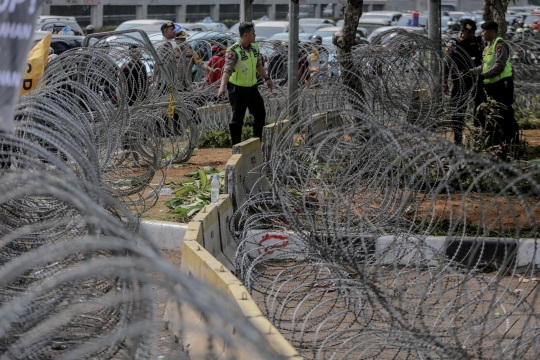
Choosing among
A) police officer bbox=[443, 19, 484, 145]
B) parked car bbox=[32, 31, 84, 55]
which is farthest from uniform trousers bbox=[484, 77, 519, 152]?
parked car bbox=[32, 31, 84, 55]

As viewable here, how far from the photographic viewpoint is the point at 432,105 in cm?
Result: 1049

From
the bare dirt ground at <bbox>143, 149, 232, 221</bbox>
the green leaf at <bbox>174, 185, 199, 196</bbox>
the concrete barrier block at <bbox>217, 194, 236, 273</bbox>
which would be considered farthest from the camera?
the green leaf at <bbox>174, 185, 199, 196</bbox>

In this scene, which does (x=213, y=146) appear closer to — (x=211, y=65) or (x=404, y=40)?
(x=211, y=65)

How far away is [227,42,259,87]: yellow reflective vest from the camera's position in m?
11.4

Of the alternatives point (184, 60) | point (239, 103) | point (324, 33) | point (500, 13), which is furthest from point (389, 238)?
point (324, 33)

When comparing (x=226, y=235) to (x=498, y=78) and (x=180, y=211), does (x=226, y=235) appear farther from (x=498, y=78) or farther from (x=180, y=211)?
(x=498, y=78)

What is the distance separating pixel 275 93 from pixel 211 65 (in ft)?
5.21

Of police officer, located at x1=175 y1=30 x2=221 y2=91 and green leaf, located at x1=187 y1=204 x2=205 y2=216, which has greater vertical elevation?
police officer, located at x1=175 y1=30 x2=221 y2=91

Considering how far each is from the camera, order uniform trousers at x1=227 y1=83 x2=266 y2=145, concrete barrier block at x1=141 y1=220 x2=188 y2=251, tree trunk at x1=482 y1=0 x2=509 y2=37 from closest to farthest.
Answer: concrete barrier block at x1=141 y1=220 x2=188 y2=251, uniform trousers at x1=227 y1=83 x2=266 y2=145, tree trunk at x1=482 y1=0 x2=509 y2=37

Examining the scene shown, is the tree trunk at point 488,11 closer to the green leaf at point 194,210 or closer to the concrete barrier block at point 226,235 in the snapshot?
the green leaf at point 194,210

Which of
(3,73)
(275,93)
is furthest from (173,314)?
(275,93)

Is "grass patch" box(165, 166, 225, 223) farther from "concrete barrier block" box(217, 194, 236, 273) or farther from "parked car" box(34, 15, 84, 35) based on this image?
"parked car" box(34, 15, 84, 35)

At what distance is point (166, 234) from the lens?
8.35 metres

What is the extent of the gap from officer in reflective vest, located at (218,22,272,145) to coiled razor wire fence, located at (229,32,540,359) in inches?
37.0
